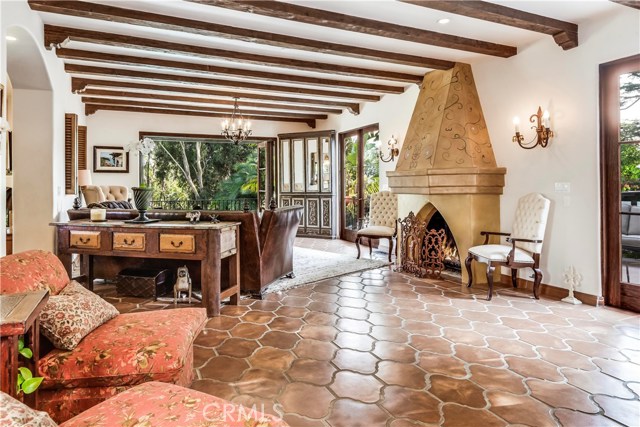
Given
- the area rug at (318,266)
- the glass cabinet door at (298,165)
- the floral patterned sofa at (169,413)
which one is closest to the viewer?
the floral patterned sofa at (169,413)

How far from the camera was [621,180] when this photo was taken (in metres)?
3.73

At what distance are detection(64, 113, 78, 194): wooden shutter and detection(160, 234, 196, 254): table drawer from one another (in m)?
2.68

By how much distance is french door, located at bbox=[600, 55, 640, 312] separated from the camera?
3652 millimetres

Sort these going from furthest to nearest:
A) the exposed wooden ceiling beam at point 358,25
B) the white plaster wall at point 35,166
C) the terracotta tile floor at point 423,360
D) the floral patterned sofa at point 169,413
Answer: the white plaster wall at point 35,166 → the exposed wooden ceiling beam at point 358,25 → the terracotta tile floor at point 423,360 → the floral patterned sofa at point 169,413

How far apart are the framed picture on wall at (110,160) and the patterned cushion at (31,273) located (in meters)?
7.00

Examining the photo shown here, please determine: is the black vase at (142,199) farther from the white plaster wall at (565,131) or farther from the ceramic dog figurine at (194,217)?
the white plaster wall at (565,131)

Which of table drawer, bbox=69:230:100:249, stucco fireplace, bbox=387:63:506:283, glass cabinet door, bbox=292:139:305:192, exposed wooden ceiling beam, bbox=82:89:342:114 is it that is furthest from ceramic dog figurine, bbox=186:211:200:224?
glass cabinet door, bbox=292:139:305:192

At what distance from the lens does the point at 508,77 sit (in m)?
4.80

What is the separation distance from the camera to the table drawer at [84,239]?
3.61m

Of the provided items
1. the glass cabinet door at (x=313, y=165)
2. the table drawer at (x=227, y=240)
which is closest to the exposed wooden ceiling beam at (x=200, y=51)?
the table drawer at (x=227, y=240)

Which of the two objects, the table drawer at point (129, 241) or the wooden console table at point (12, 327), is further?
the table drawer at point (129, 241)

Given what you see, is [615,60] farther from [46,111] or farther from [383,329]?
[46,111]

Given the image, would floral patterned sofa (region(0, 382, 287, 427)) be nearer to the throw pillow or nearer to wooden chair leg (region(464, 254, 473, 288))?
the throw pillow

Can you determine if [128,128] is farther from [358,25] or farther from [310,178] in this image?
[358,25]
